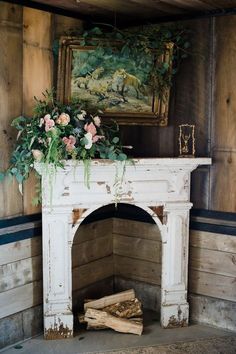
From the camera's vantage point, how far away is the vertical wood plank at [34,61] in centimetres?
314

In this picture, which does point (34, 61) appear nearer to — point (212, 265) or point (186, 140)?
point (186, 140)

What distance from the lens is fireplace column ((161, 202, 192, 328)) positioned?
346cm

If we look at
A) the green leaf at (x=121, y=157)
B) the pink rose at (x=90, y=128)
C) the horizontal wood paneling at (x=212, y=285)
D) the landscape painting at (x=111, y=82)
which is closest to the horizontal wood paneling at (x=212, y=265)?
the horizontal wood paneling at (x=212, y=285)

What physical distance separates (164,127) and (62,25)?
1.02 meters

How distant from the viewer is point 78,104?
326 cm

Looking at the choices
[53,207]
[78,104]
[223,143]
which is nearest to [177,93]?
[223,143]

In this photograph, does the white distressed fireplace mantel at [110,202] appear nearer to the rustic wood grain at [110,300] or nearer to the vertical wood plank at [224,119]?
the vertical wood plank at [224,119]

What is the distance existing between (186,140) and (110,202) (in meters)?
0.68

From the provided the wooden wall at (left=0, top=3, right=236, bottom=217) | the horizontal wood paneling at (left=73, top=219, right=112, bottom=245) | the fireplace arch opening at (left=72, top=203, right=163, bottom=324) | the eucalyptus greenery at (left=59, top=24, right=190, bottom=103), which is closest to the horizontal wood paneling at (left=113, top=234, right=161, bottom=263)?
the fireplace arch opening at (left=72, top=203, right=163, bottom=324)

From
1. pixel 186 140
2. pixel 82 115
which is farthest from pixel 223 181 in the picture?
pixel 82 115

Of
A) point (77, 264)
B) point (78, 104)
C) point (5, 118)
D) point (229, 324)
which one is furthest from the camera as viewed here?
point (77, 264)

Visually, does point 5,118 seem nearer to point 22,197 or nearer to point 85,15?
point 22,197

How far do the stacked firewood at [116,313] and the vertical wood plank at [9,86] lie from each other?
0.94 m

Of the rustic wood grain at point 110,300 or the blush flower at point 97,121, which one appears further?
the rustic wood grain at point 110,300
